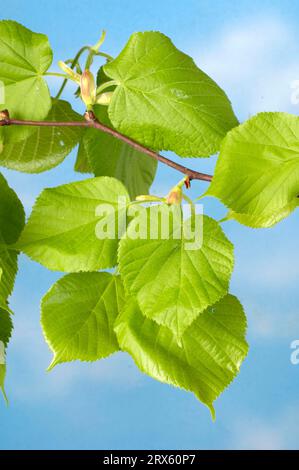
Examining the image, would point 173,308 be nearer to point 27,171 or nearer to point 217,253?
point 217,253

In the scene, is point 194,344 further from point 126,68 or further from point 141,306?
point 126,68

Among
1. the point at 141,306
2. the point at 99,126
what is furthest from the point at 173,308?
the point at 99,126

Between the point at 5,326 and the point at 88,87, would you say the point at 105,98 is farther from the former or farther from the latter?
the point at 5,326

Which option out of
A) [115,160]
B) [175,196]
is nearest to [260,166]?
[175,196]

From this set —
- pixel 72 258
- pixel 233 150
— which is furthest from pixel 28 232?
pixel 233 150

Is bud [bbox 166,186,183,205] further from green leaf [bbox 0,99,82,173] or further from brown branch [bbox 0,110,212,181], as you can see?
green leaf [bbox 0,99,82,173]

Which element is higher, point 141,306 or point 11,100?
point 11,100

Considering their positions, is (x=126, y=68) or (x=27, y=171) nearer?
(x=126, y=68)
